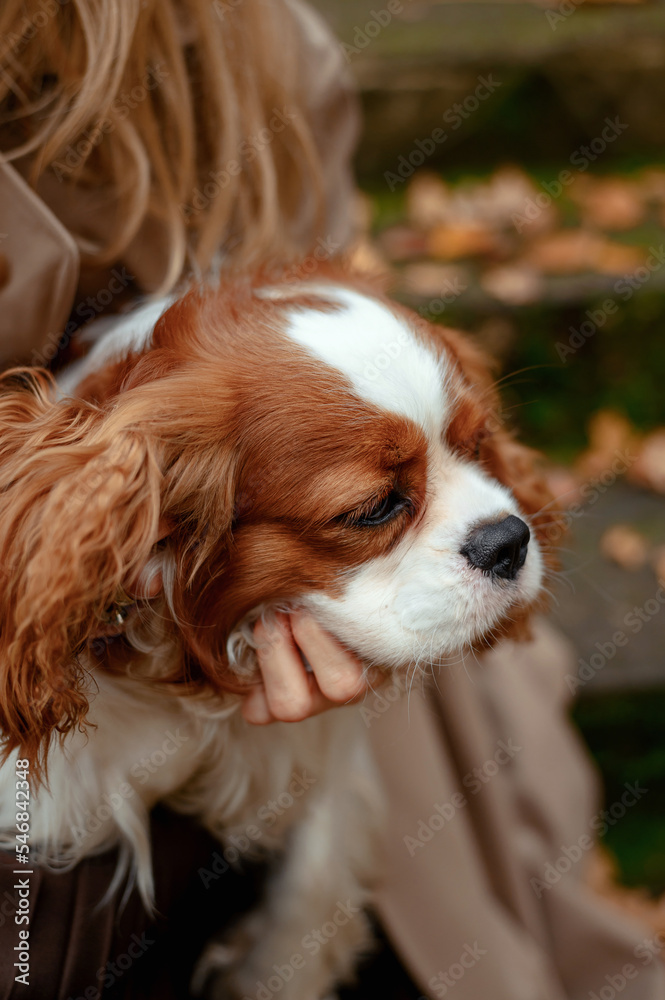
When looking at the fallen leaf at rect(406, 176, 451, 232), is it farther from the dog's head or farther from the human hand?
the human hand

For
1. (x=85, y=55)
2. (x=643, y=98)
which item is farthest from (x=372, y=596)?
(x=643, y=98)

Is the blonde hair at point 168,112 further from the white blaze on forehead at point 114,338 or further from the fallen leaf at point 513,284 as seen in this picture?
the fallen leaf at point 513,284

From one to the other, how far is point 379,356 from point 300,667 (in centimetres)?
60

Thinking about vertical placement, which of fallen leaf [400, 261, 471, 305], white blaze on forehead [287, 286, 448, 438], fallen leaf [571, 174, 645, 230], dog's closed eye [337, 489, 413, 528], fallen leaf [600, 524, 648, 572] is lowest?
fallen leaf [600, 524, 648, 572]

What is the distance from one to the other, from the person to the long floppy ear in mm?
354

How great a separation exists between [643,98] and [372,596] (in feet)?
11.4

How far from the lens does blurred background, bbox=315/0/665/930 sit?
3.03m

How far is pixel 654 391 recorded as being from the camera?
11.9ft

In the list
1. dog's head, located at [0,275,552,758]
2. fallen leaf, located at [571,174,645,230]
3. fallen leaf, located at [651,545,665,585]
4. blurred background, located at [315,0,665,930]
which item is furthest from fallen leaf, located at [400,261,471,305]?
dog's head, located at [0,275,552,758]

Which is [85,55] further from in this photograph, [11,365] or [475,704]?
[475,704]

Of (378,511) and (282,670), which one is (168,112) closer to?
(378,511)

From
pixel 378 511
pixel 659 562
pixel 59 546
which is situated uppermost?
pixel 59 546

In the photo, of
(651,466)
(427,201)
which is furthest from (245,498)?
(427,201)

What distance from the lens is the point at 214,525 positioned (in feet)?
4.96
